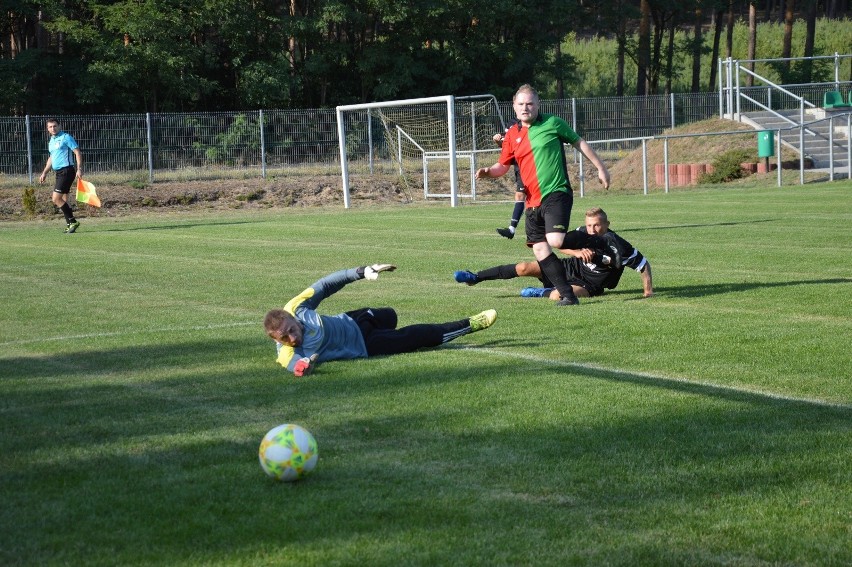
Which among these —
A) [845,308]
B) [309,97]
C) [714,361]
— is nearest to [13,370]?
[714,361]

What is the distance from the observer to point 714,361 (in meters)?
7.60

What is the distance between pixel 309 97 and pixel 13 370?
43568mm

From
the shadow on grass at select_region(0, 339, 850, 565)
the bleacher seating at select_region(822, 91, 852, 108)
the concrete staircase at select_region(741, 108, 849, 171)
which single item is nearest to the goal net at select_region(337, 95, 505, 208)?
the concrete staircase at select_region(741, 108, 849, 171)

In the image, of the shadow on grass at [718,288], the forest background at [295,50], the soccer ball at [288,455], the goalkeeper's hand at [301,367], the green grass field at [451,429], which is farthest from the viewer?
the forest background at [295,50]

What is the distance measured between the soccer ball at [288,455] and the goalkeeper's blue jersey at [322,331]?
238 cm

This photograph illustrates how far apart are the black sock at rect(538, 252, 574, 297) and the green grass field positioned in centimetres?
26

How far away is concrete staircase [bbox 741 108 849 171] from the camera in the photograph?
35.4 meters

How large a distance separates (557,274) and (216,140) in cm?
2975

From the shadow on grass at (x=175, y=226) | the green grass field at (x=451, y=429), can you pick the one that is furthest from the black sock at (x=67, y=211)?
the green grass field at (x=451, y=429)

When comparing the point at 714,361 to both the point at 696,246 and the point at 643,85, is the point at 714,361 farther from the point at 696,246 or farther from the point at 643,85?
the point at 643,85

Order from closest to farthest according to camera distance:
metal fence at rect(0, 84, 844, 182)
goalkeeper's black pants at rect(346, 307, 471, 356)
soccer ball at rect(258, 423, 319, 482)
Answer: soccer ball at rect(258, 423, 319, 482)
goalkeeper's black pants at rect(346, 307, 471, 356)
metal fence at rect(0, 84, 844, 182)

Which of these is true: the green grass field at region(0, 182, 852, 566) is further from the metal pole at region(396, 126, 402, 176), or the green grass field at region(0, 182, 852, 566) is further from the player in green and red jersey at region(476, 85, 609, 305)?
the metal pole at region(396, 126, 402, 176)

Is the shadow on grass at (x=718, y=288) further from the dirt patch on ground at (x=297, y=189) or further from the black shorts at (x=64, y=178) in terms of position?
the dirt patch on ground at (x=297, y=189)

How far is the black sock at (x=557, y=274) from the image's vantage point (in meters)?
10.6
